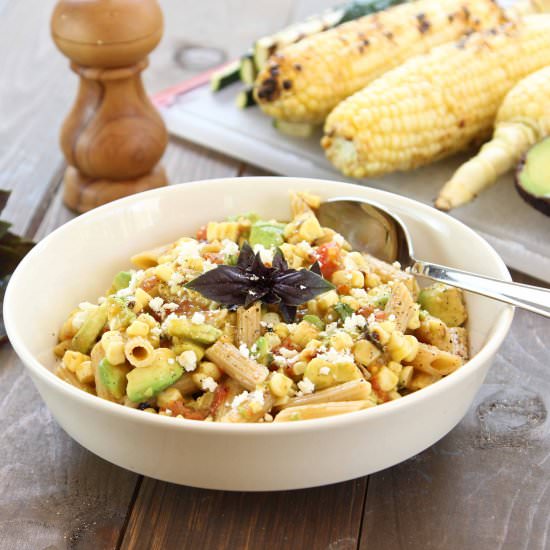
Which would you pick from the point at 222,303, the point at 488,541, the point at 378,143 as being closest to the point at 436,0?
the point at 378,143

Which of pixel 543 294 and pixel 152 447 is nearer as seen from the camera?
pixel 152 447

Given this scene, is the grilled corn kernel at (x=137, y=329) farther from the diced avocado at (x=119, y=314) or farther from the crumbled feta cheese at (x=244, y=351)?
the crumbled feta cheese at (x=244, y=351)

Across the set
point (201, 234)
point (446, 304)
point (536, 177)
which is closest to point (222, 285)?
point (201, 234)

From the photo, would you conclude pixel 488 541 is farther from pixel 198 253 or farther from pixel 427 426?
pixel 198 253

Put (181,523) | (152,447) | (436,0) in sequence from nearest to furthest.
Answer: (152,447)
(181,523)
(436,0)

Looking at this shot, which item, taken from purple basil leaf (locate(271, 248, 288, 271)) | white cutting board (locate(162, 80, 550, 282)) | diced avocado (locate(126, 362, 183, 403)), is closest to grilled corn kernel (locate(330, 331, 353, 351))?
purple basil leaf (locate(271, 248, 288, 271))

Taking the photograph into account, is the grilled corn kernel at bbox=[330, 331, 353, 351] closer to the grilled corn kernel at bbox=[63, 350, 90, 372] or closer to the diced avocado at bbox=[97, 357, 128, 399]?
the diced avocado at bbox=[97, 357, 128, 399]

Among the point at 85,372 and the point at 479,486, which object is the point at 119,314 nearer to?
the point at 85,372

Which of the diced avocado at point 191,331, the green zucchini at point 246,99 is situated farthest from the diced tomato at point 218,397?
the green zucchini at point 246,99
